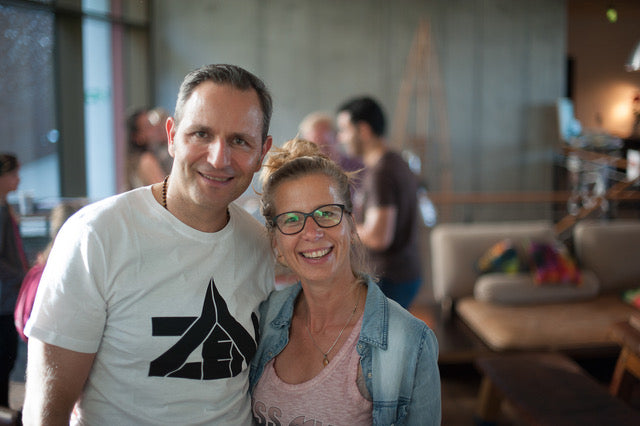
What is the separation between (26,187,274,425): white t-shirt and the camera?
46.8 inches

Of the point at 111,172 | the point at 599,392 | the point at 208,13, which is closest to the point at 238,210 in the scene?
the point at 599,392

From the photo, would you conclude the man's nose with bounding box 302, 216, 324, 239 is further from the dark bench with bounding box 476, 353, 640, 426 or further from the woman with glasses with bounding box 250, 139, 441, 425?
the dark bench with bounding box 476, 353, 640, 426

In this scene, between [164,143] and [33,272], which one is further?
[164,143]

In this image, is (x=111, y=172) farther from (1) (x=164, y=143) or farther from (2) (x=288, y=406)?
(2) (x=288, y=406)

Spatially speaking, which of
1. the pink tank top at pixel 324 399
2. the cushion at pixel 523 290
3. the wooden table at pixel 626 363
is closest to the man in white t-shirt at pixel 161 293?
the pink tank top at pixel 324 399

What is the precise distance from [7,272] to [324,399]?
3.34ft

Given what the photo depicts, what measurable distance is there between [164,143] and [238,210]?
8.17ft

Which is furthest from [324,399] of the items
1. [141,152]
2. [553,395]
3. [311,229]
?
[141,152]

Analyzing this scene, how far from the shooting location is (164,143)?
3.89 metres

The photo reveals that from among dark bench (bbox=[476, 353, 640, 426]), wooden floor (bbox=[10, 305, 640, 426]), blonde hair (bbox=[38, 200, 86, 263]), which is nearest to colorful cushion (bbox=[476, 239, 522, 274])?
wooden floor (bbox=[10, 305, 640, 426])

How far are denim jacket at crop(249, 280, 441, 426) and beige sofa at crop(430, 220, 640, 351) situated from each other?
244 cm

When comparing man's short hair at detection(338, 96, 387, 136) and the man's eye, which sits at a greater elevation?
man's short hair at detection(338, 96, 387, 136)

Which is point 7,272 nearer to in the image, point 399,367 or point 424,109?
point 399,367

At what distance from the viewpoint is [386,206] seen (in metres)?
2.76
